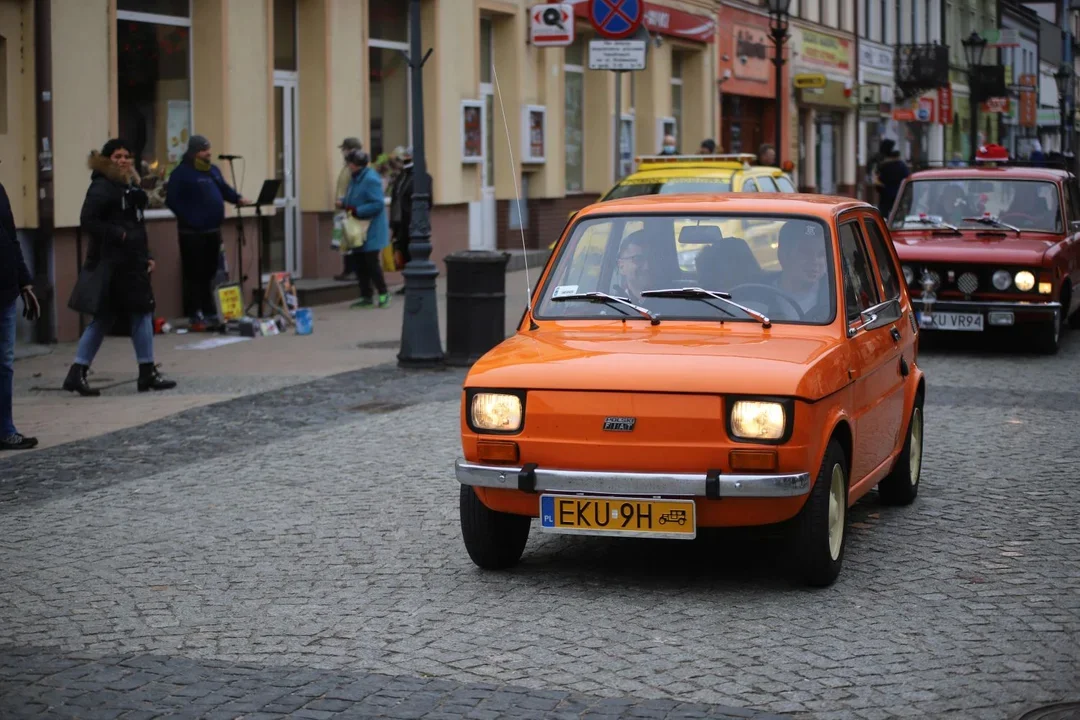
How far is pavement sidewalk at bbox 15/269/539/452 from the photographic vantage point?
1205cm

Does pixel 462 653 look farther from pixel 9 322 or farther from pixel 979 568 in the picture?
pixel 9 322

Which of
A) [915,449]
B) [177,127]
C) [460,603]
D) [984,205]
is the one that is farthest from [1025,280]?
[460,603]

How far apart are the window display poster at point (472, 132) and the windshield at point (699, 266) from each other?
695 inches

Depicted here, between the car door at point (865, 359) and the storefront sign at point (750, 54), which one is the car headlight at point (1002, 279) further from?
the storefront sign at point (750, 54)

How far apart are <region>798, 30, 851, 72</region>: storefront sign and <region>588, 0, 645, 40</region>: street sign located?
1084 inches

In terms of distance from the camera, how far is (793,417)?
651cm

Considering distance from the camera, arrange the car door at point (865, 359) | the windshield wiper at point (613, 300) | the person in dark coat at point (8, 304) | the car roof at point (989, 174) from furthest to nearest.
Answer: the car roof at point (989, 174) → the person in dark coat at point (8, 304) → the windshield wiper at point (613, 300) → the car door at point (865, 359)

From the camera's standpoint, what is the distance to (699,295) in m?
7.54

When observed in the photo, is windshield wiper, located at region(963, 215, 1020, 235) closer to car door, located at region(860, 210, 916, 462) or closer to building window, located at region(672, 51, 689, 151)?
car door, located at region(860, 210, 916, 462)

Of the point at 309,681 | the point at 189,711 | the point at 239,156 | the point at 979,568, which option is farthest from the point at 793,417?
the point at 239,156

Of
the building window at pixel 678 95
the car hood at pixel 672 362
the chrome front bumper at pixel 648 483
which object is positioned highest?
the building window at pixel 678 95

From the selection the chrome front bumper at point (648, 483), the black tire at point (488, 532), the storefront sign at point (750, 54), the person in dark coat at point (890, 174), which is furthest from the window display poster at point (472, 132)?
the chrome front bumper at point (648, 483)

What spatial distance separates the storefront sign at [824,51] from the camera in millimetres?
44656

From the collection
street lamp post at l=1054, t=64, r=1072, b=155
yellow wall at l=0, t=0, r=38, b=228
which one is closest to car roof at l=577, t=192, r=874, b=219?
yellow wall at l=0, t=0, r=38, b=228
